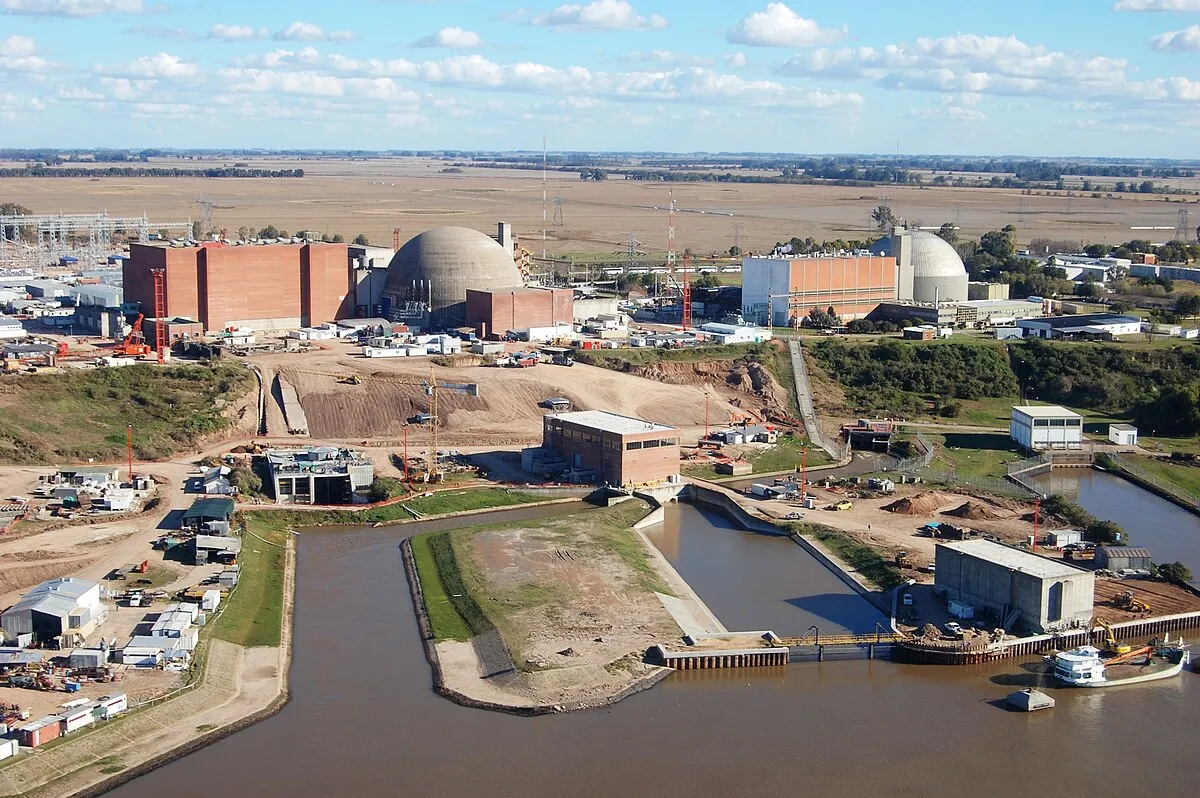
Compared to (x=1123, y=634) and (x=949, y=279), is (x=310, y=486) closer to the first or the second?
(x=1123, y=634)

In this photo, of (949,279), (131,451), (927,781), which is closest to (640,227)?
(949,279)

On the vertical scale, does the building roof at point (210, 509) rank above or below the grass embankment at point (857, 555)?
above

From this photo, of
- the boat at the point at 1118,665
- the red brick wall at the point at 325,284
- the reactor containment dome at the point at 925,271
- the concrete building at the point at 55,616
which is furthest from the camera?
the reactor containment dome at the point at 925,271

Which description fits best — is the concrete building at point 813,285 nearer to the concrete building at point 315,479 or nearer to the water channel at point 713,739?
the concrete building at point 315,479

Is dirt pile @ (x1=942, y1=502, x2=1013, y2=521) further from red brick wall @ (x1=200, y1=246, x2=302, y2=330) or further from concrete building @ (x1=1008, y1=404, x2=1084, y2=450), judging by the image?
red brick wall @ (x1=200, y1=246, x2=302, y2=330)

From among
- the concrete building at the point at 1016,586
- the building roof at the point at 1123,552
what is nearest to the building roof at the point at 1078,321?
the building roof at the point at 1123,552

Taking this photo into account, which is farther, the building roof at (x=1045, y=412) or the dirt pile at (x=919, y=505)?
the building roof at (x=1045, y=412)

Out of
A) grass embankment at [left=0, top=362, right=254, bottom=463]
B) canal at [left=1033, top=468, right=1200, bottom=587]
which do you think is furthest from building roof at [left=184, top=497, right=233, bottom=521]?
canal at [left=1033, top=468, right=1200, bottom=587]
